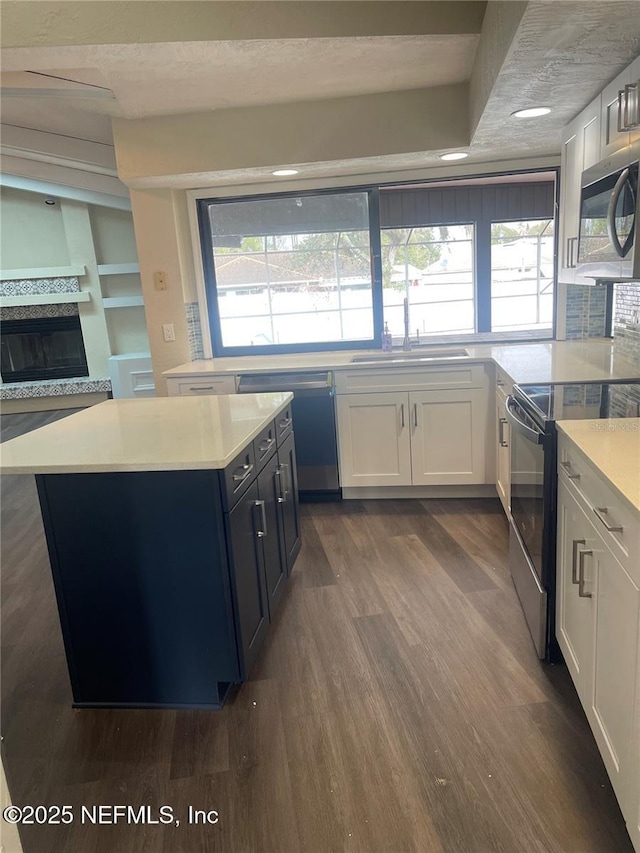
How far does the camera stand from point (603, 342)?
350 centimetres

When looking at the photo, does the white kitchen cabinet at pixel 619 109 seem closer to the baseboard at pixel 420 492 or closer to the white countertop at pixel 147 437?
the white countertop at pixel 147 437

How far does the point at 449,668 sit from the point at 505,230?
21.1 ft

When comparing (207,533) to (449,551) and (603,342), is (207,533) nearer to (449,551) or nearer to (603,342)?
(449,551)

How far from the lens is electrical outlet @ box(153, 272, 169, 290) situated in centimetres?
395

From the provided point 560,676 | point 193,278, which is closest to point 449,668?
point 560,676

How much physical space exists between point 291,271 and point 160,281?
94cm

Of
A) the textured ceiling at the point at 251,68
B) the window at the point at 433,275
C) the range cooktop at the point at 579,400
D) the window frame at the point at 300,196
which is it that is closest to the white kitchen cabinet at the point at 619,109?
the textured ceiling at the point at 251,68

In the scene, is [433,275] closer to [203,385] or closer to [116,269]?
[116,269]

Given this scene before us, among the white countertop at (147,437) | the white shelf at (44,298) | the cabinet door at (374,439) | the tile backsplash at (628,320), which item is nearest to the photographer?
the white countertop at (147,437)

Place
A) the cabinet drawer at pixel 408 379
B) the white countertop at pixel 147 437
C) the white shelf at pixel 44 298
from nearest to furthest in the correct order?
the white countertop at pixel 147 437, the cabinet drawer at pixel 408 379, the white shelf at pixel 44 298

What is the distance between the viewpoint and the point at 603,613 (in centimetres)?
142

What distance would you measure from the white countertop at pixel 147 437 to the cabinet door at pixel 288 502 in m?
0.24

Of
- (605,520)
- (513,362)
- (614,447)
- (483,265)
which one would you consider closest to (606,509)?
(605,520)

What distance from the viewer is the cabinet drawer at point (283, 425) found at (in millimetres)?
2514
